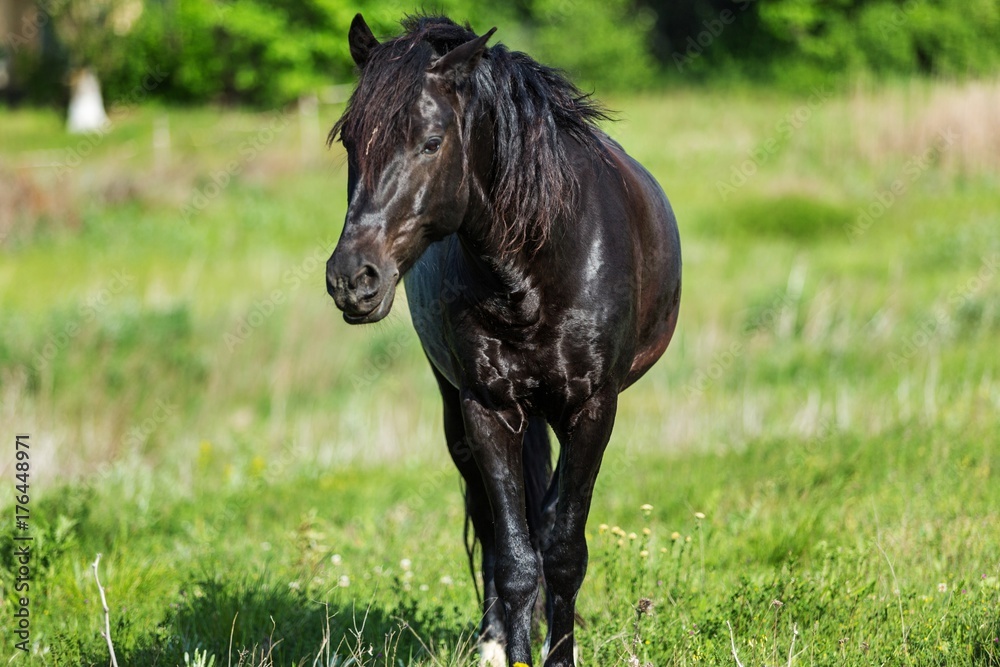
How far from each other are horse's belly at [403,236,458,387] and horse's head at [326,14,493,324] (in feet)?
2.24

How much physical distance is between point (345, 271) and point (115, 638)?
2.49 meters

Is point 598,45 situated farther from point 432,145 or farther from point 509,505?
point 432,145

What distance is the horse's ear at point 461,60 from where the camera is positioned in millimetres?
3527

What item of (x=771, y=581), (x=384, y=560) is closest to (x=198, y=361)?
(x=384, y=560)

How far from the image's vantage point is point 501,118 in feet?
12.3

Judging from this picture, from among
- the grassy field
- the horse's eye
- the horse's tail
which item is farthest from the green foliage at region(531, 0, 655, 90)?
the horse's eye

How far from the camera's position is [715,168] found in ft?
84.8

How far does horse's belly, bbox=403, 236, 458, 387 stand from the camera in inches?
172

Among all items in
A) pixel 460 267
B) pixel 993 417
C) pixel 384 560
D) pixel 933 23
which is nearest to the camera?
pixel 460 267

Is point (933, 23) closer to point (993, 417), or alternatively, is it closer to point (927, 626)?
point (993, 417)

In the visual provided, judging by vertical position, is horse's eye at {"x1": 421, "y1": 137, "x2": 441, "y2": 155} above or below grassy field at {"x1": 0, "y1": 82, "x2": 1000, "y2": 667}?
above

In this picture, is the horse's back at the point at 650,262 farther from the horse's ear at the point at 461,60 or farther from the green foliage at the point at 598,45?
the green foliage at the point at 598,45

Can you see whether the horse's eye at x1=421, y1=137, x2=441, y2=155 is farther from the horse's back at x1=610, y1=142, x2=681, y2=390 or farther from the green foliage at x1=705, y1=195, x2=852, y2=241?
the green foliage at x1=705, y1=195, x2=852, y2=241

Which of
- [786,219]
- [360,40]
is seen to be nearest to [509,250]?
[360,40]
